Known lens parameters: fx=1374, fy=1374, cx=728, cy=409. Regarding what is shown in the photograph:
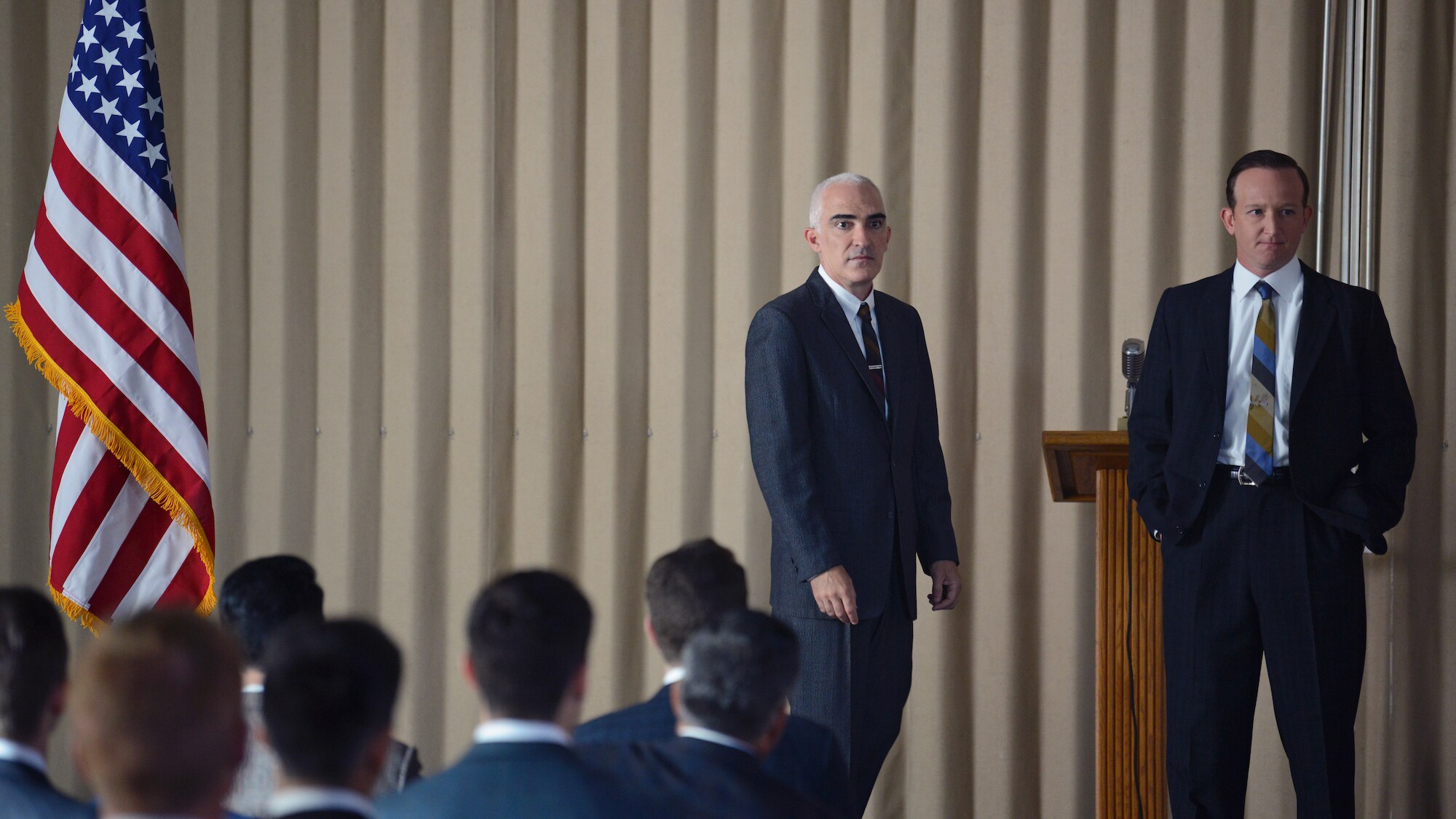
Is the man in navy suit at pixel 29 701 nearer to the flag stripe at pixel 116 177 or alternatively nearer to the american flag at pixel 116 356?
the american flag at pixel 116 356

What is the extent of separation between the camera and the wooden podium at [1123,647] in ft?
10.4

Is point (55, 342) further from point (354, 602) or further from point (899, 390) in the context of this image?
point (899, 390)

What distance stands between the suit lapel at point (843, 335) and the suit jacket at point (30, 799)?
1932 millimetres

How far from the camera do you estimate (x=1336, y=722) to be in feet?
9.04

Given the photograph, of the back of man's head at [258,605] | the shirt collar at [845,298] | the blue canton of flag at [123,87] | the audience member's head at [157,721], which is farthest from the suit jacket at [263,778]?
the blue canton of flag at [123,87]

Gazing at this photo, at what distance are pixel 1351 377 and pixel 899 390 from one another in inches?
37.6

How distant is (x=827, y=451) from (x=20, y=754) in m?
1.85

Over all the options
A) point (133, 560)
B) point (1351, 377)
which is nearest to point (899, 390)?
point (1351, 377)

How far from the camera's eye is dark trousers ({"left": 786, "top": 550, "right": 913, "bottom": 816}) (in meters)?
2.97

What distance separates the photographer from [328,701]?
1.34 meters

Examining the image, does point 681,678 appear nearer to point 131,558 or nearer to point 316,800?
point 316,800

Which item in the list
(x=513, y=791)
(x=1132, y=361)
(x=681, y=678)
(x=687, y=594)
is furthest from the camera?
(x=1132, y=361)

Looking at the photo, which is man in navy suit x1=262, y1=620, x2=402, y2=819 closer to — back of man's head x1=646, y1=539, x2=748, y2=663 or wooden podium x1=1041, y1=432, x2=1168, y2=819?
back of man's head x1=646, y1=539, x2=748, y2=663

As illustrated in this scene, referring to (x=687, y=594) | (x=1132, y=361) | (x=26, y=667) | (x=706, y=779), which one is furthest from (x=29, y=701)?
(x=1132, y=361)
